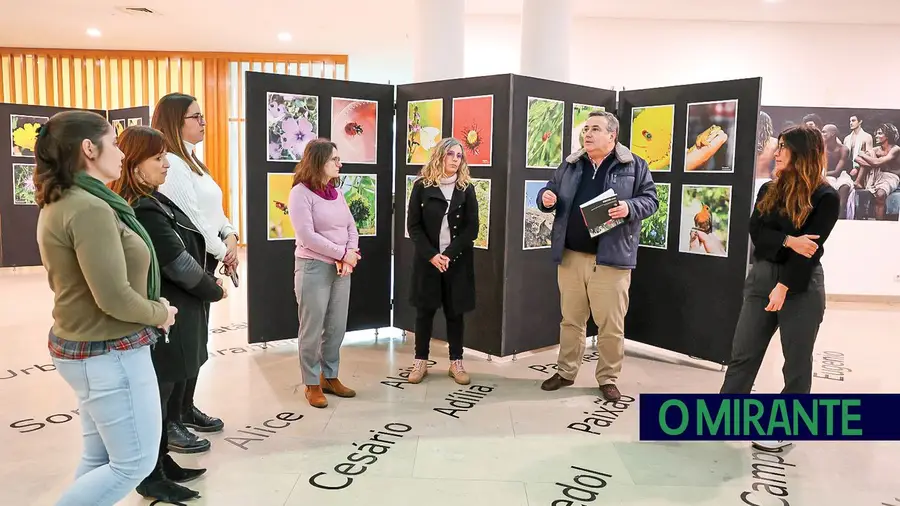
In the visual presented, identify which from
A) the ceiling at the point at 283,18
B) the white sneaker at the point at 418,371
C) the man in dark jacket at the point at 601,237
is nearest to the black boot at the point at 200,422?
the white sneaker at the point at 418,371

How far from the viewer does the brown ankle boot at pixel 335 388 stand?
3926mm

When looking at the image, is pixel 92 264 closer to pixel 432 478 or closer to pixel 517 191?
pixel 432 478

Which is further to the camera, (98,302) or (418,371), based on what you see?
(418,371)

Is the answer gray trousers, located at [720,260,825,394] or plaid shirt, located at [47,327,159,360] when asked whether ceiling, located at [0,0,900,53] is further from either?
plaid shirt, located at [47,327,159,360]

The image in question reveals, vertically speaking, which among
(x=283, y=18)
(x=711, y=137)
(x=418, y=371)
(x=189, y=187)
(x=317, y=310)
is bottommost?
(x=418, y=371)

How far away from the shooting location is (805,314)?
2.97 m

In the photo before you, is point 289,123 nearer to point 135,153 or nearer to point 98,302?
point 135,153

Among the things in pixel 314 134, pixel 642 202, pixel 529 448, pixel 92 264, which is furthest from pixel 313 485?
pixel 314 134

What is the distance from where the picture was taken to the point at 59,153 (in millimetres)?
1742

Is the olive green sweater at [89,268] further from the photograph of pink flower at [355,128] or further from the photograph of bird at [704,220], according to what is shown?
the photograph of bird at [704,220]

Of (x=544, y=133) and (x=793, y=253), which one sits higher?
(x=544, y=133)

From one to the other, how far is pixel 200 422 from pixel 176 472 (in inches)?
25.1

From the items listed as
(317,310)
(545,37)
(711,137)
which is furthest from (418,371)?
(545,37)

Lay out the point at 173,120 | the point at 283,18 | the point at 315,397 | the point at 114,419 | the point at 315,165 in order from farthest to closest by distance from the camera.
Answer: the point at 283,18 → the point at 315,397 → the point at 315,165 → the point at 173,120 → the point at 114,419
